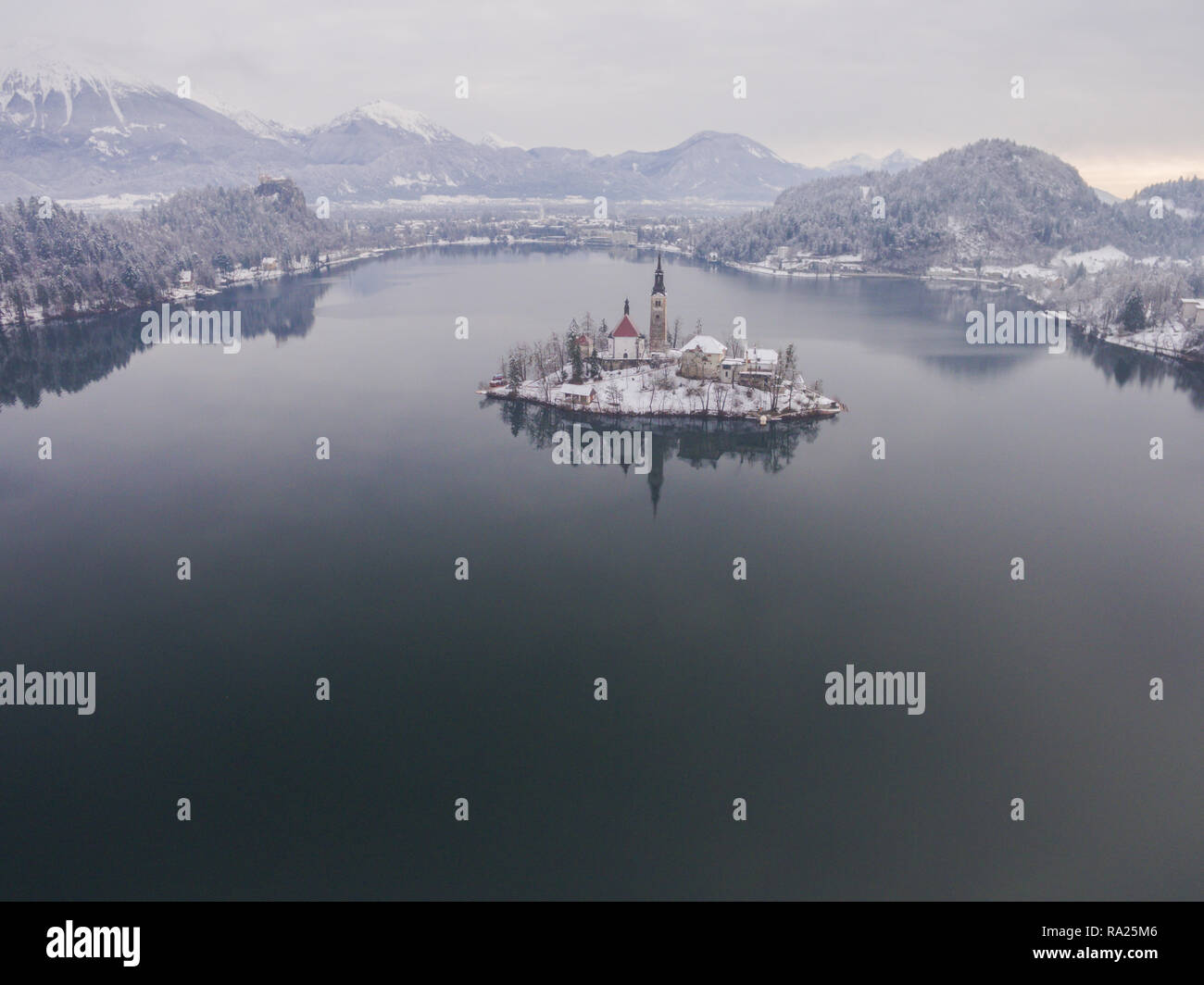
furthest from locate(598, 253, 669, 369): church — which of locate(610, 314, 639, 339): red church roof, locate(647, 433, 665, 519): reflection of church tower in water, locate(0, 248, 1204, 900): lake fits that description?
locate(647, 433, 665, 519): reflection of church tower in water

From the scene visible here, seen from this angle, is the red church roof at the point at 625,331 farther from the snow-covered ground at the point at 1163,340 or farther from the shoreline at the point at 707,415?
the snow-covered ground at the point at 1163,340

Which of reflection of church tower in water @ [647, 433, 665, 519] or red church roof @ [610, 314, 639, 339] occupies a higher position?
red church roof @ [610, 314, 639, 339]

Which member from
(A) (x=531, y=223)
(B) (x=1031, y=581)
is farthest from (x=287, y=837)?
(A) (x=531, y=223)

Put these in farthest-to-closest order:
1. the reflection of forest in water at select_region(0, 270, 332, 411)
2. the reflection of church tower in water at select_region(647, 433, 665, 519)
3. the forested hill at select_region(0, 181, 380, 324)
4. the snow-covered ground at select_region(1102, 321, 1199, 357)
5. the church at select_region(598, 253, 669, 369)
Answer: the forested hill at select_region(0, 181, 380, 324) → the snow-covered ground at select_region(1102, 321, 1199, 357) → the church at select_region(598, 253, 669, 369) → the reflection of forest in water at select_region(0, 270, 332, 411) → the reflection of church tower in water at select_region(647, 433, 665, 519)

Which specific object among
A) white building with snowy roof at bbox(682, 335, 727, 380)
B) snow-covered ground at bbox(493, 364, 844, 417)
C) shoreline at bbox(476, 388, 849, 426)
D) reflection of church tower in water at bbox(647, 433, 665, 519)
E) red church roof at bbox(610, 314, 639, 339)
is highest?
red church roof at bbox(610, 314, 639, 339)

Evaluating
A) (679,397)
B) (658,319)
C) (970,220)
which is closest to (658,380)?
(679,397)

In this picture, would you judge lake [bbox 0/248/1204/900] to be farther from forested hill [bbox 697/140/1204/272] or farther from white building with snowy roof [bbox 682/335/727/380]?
forested hill [bbox 697/140/1204/272]

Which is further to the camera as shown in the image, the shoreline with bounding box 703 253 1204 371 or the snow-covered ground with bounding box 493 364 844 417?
the shoreline with bounding box 703 253 1204 371
